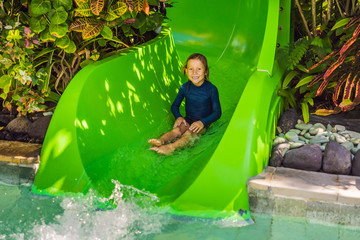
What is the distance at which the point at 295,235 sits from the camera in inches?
95.2

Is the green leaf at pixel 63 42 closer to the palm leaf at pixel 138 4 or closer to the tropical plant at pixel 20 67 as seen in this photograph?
the tropical plant at pixel 20 67

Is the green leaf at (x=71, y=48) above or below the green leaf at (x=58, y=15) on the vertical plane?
below

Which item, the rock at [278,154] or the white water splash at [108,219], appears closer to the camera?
the white water splash at [108,219]

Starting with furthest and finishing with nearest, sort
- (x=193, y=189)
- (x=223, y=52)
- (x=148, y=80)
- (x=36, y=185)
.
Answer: (x=223, y=52), (x=148, y=80), (x=36, y=185), (x=193, y=189)

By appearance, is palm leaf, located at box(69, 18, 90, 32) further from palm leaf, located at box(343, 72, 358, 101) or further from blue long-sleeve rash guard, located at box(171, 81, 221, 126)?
palm leaf, located at box(343, 72, 358, 101)

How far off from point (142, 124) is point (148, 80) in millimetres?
503

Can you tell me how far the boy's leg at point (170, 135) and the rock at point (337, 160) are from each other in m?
1.11

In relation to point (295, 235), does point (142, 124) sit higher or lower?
higher

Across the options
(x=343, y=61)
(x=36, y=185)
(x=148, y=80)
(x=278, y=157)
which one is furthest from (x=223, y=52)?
(x=36, y=185)

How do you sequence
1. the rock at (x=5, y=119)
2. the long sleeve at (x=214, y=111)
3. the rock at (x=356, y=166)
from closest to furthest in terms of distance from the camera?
the rock at (x=356, y=166)
the long sleeve at (x=214, y=111)
the rock at (x=5, y=119)

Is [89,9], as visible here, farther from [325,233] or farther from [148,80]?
[325,233]

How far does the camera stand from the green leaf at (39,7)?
3.26 metres

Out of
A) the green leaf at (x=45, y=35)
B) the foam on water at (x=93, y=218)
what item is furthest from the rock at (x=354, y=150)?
the green leaf at (x=45, y=35)

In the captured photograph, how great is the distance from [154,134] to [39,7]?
1326 millimetres
